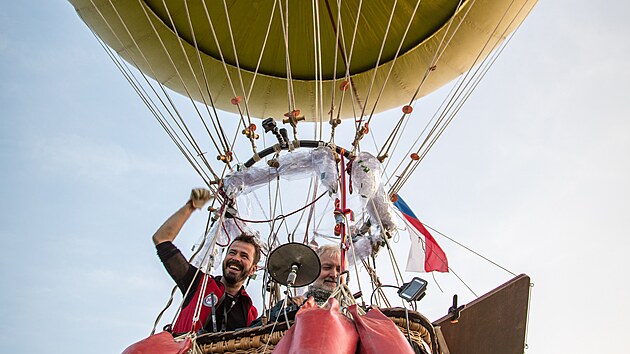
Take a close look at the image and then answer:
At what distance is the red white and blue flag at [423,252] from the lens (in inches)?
143

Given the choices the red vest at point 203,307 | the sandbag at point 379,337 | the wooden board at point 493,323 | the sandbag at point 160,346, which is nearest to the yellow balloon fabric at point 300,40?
the red vest at point 203,307

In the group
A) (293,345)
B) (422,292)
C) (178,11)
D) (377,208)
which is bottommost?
(293,345)

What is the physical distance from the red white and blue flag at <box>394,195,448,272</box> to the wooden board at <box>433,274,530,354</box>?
1136 mm

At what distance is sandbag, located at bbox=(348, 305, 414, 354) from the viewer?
4.96 ft

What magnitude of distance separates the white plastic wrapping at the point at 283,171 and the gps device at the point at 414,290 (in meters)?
1.21

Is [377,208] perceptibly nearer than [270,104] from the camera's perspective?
Yes

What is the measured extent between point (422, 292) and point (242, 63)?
3633mm

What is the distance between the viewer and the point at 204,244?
10.7 ft

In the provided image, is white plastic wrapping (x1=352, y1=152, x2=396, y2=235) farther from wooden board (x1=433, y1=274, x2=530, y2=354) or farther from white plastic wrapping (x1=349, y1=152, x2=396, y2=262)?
wooden board (x1=433, y1=274, x2=530, y2=354)

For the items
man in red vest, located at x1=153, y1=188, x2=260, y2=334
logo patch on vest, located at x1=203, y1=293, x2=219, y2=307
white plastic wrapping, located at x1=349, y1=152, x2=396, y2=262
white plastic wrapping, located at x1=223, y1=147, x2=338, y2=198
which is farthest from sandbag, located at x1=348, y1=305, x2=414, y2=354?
white plastic wrapping, located at x1=223, y1=147, x2=338, y2=198

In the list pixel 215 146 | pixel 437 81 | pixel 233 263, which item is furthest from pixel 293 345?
pixel 437 81

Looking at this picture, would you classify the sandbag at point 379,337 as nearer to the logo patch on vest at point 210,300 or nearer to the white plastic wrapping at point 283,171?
the logo patch on vest at point 210,300

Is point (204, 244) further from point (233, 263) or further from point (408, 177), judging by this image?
point (408, 177)

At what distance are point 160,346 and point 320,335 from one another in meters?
0.60
